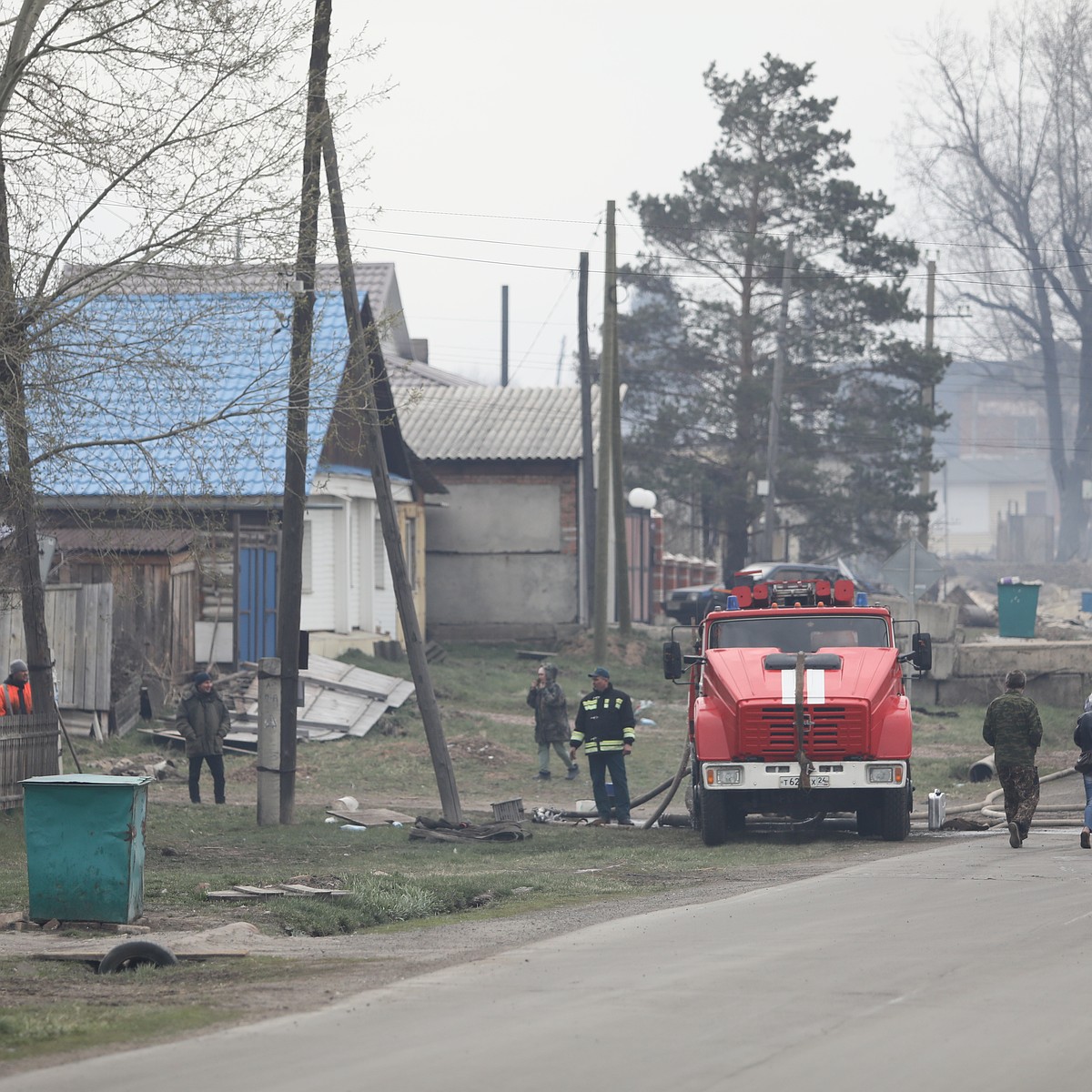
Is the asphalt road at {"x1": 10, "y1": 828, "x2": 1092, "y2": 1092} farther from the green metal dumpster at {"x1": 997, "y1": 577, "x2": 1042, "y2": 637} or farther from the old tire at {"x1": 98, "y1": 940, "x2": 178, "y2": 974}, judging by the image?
the green metal dumpster at {"x1": 997, "y1": 577, "x2": 1042, "y2": 637}

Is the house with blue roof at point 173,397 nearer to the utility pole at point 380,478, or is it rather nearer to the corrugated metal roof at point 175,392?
the corrugated metal roof at point 175,392

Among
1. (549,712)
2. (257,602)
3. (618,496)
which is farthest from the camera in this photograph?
(618,496)

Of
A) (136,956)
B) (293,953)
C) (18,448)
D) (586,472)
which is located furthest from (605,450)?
(136,956)

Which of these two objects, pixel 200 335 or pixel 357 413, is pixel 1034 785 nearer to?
pixel 357 413

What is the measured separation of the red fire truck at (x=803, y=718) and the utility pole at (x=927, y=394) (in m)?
32.6

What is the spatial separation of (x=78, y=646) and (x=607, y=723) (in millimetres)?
8272

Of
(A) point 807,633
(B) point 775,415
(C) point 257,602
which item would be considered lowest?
(A) point 807,633

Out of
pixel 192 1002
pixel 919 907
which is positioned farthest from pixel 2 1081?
pixel 919 907

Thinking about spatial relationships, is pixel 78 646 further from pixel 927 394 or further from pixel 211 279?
pixel 927 394

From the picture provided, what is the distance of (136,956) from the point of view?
30.2 ft

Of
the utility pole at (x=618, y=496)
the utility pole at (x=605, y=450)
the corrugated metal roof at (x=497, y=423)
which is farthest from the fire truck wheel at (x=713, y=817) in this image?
the corrugated metal roof at (x=497, y=423)

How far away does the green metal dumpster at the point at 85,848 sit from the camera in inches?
428

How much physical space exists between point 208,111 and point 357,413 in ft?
10.8

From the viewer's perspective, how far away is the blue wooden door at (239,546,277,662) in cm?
2705
